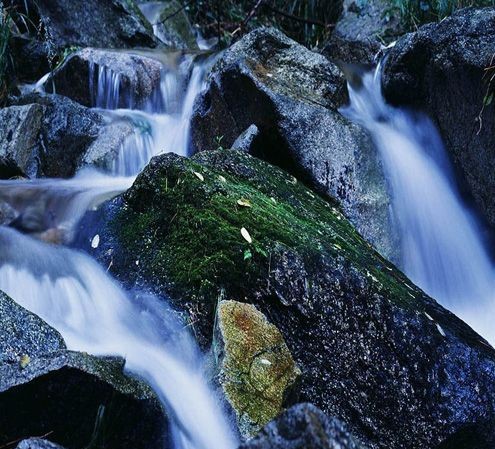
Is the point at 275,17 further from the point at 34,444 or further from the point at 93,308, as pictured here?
the point at 34,444

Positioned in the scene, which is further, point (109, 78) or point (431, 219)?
point (109, 78)

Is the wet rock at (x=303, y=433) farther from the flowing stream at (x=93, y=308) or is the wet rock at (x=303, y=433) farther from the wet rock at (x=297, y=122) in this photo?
the wet rock at (x=297, y=122)

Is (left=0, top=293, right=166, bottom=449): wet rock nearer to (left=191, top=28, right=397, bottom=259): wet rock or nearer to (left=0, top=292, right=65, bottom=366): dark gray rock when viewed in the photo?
(left=0, top=292, right=65, bottom=366): dark gray rock

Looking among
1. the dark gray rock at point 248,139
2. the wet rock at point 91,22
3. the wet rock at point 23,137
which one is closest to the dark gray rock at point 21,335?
the dark gray rock at point 248,139

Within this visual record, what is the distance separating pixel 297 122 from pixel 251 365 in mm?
2871

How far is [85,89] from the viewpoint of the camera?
26.7 ft

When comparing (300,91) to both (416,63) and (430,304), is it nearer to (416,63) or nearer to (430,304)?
(416,63)

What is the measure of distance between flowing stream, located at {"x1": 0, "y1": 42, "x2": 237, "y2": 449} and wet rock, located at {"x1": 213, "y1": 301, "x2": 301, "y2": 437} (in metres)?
0.10

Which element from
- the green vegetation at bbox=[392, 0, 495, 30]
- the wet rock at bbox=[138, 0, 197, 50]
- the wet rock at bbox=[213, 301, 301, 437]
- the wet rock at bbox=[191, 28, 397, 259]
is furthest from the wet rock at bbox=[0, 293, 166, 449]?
the wet rock at bbox=[138, 0, 197, 50]

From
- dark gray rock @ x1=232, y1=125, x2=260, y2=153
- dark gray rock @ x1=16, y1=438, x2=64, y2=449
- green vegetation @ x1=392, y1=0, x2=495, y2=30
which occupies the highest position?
green vegetation @ x1=392, y1=0, x2=495, y2=30

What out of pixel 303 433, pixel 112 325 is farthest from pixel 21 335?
pixel 303 433

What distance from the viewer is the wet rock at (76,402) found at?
2.47 meters

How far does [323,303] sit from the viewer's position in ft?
11.2

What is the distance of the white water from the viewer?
5.14 meters
